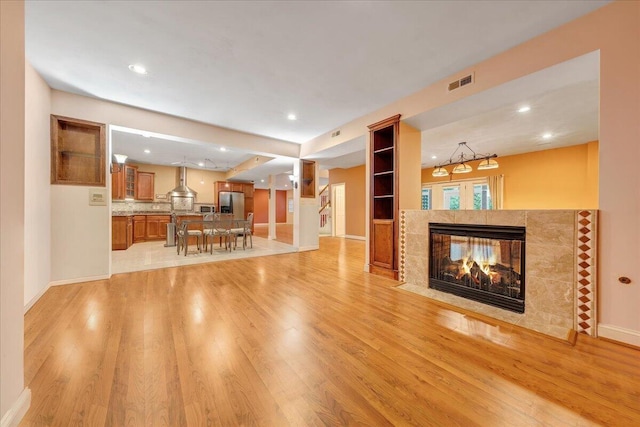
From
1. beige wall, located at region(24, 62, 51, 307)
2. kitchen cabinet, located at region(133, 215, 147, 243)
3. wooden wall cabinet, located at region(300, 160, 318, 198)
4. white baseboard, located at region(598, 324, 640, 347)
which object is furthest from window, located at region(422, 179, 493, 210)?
kitchen cabinet, located at region(133, 215, 147, 243)

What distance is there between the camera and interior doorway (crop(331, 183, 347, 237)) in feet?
30.5

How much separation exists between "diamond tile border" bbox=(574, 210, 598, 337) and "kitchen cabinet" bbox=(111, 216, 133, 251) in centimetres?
843

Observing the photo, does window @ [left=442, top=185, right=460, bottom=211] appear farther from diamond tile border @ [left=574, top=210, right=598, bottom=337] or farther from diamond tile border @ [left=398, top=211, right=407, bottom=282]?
diamond tile border @ [left=574, top=210, right=598, bottom=337]

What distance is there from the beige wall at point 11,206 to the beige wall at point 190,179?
7.94m

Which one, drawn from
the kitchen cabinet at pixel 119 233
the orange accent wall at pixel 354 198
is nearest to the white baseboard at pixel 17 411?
the kitchen cabinet at pixel 119 233

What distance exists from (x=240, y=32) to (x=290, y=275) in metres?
3.14

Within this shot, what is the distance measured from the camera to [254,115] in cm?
407

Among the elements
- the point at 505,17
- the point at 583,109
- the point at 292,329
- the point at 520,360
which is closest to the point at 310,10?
the point at 505,17

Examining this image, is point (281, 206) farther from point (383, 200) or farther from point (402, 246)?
point (402, 246)

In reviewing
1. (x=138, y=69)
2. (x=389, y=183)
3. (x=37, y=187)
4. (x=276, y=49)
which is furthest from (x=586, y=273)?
(x=37, y=187)

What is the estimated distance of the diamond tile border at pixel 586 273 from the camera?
6.31ft

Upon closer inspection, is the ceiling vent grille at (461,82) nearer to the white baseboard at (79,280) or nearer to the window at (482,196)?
the window at (482,196)

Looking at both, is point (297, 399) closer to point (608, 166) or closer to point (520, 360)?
point (520, 360)

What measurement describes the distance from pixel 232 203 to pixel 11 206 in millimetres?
8659
